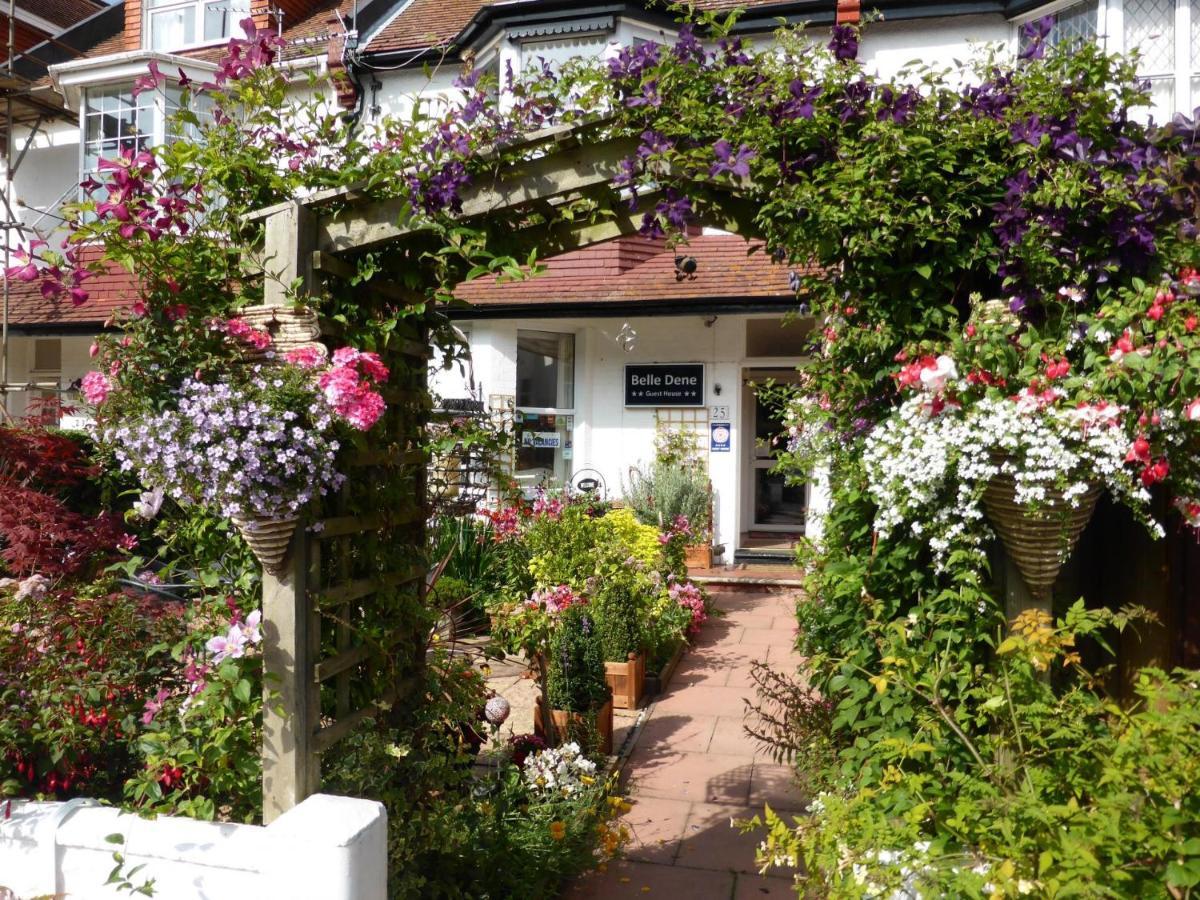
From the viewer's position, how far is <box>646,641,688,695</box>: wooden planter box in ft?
20.8

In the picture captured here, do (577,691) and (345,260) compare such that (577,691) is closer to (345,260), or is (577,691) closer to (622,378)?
(345,260)

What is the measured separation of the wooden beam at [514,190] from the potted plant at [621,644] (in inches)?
142

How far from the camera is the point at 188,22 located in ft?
42.2

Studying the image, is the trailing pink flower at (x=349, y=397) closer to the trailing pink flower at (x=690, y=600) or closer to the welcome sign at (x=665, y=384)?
the trailing pink flower at (x=690, y=600)

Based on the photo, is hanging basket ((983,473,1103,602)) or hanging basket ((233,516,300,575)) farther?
hanging basket ((233,516,300,575))

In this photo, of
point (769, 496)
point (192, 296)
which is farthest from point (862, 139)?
point (769, 496)

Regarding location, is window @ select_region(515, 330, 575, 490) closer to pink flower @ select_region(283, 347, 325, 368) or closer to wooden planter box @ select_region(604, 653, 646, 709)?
wooden planter box @ select_region(604, 653, 646, 709)

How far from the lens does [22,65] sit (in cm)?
1308

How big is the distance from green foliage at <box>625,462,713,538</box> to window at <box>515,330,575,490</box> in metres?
1.32

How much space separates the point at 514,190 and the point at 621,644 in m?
3.82

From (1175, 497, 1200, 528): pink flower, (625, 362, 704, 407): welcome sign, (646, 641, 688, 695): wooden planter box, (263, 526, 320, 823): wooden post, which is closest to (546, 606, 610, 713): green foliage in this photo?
(646, 641, 688, 695): wooden planter box

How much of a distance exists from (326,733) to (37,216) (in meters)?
11.9

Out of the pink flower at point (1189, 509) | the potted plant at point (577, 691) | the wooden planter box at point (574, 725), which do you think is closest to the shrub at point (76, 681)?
the wooden planter box at point (574, 725)

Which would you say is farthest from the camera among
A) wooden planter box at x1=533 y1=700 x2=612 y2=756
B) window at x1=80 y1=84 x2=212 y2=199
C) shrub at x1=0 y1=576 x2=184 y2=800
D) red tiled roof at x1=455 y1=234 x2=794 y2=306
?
window at x1=80 y1=84 x2=212 y2=199
